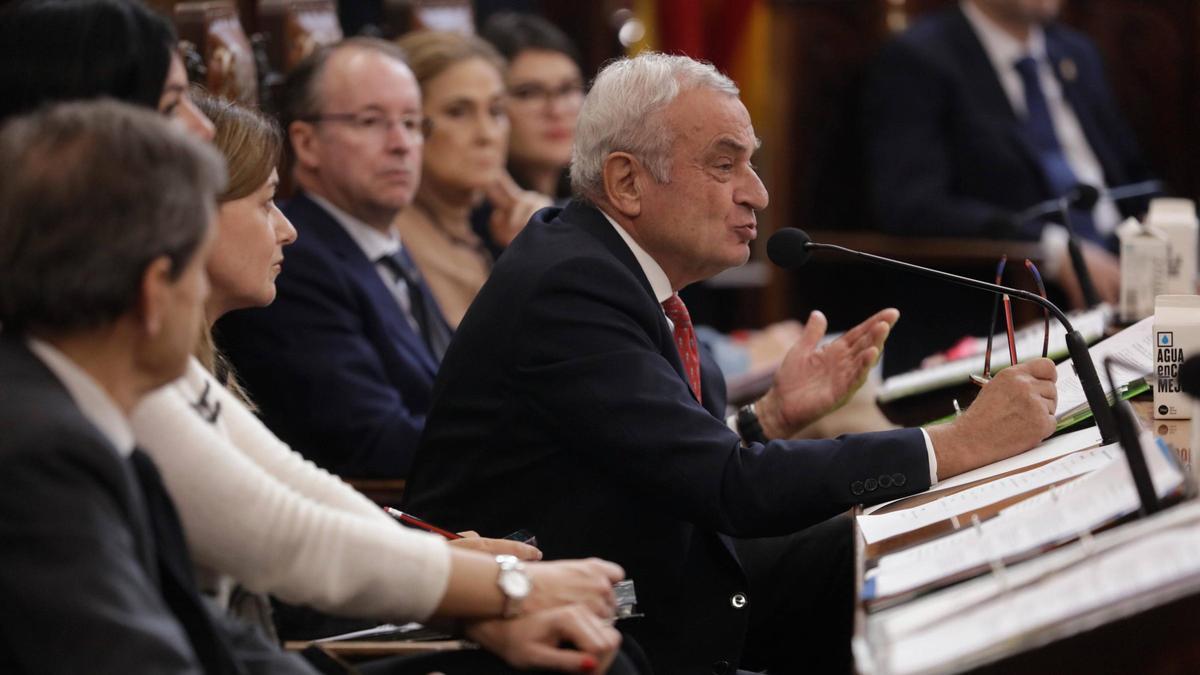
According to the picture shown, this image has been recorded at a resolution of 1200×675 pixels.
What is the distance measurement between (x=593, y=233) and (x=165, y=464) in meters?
0.83

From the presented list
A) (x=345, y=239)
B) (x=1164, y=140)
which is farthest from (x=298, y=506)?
(x=1164, y=140)

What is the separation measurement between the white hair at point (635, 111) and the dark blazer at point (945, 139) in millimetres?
2314

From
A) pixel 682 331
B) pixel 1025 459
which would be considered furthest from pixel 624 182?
pixel 1025 459

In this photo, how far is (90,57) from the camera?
176cm

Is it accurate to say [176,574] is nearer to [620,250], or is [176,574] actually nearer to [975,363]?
[620,250]

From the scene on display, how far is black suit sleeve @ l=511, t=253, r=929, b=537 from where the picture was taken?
186cm

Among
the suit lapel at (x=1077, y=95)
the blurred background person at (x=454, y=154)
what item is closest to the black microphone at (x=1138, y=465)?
the blurred background person at (x=454, y=154)

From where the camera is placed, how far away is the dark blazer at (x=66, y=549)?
1.17 metres

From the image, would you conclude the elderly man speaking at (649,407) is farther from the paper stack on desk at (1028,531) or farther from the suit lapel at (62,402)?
the suit lapel at (62,402)

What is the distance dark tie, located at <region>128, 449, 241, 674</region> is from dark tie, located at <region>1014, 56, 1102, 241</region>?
3.57 meters

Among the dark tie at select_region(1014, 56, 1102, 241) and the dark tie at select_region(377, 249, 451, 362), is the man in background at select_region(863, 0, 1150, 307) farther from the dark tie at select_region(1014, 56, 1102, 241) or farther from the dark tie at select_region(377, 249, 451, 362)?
the dark tie at select_region(377, 249, 451, 362)

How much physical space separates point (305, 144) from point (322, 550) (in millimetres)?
1746

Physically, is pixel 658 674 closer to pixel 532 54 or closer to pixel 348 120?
pixel 348 120

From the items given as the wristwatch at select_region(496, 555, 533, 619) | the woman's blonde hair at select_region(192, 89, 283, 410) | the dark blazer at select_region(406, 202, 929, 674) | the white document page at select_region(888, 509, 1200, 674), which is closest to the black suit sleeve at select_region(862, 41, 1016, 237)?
the dark blazer at select_region(406, 202, 929, 674)
